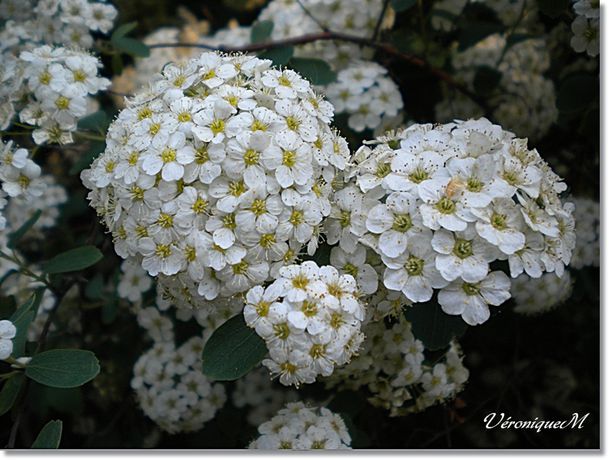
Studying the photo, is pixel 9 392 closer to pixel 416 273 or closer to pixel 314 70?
pixel 416 273

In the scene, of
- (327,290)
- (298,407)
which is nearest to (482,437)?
(298,407)

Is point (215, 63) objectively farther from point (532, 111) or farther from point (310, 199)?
point (532, 111)

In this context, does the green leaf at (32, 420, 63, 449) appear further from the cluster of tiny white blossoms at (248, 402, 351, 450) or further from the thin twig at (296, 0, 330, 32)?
the thin twig at (296, 0, 330, 32)

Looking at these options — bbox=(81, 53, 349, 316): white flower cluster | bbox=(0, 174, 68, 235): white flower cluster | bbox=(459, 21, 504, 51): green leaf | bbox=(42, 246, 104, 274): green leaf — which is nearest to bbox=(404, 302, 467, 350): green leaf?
bbox=(81, 53, 349, 316): white flower cluster

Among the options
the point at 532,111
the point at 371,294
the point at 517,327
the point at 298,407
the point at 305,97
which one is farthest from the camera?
the point at 532,111

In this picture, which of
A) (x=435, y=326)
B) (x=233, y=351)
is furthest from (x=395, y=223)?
(x=233, y=351)

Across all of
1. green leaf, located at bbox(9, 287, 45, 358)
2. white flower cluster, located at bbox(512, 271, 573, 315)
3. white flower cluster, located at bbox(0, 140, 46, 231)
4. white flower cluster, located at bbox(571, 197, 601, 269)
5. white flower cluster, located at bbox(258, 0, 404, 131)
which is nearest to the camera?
green leaf, located at bbox(9, 287, 45, 358)
